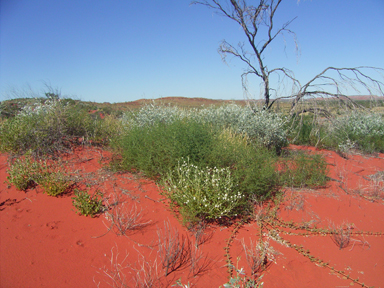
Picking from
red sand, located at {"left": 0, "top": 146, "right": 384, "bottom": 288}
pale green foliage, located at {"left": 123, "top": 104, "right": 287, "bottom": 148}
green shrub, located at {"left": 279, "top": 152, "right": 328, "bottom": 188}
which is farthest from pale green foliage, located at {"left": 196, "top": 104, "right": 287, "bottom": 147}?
red sand, located at {"left": 0, "top": 146, "right": 384, "bottom": 288}

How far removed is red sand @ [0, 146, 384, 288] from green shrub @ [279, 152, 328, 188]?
0.27 meters

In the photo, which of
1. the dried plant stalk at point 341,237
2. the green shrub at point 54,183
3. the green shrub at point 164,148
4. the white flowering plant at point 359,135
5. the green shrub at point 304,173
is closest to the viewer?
the dried plant stalk at point 341,237

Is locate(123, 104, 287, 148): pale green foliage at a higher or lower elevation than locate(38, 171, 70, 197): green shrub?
higher

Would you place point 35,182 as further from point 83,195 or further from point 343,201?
point 343,201

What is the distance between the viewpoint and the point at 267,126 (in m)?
7.52

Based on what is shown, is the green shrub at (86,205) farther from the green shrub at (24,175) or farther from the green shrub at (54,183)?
the green shrub at (24,175)

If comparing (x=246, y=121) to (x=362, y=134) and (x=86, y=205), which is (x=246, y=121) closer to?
(x=86, y=205)

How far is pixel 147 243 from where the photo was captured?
351 cm

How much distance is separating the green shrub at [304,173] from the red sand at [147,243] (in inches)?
10.6

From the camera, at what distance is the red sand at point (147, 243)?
2.96 metres

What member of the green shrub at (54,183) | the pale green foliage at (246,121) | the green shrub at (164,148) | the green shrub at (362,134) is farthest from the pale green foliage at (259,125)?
the green shrub at (54,183)

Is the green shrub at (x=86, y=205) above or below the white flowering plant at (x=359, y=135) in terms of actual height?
below

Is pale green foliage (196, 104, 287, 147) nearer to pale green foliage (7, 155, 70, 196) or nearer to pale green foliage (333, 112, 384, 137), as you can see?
pale green foliage (333, 112, 384, 137)

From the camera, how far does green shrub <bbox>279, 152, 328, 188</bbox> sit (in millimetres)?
5309
